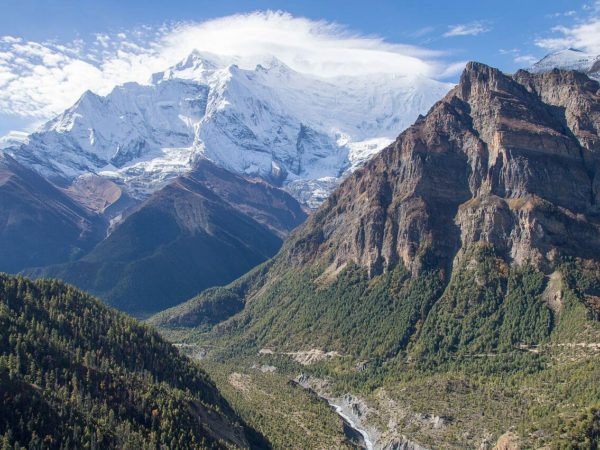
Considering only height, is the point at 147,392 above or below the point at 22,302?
below

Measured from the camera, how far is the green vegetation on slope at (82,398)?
14062cm

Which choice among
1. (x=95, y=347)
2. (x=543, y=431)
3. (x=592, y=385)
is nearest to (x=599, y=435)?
(x=543, y=431)

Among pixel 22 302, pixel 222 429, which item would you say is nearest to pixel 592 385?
pixel 222 429

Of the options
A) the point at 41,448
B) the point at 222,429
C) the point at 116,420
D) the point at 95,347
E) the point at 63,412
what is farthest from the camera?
the point at 95,347

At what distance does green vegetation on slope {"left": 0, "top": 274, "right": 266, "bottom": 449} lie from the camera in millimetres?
140625

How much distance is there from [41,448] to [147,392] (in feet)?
122

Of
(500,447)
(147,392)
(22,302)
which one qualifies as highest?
(22,302)

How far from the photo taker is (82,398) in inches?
6220

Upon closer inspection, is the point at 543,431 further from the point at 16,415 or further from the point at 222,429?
the point at 16,415

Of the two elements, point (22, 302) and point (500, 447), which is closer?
point (500, 447)

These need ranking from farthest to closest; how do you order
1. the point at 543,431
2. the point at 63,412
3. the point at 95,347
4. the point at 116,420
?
1. the point at 95,347
2. the point at 543,431
3. the point at 116,420
4. the point at 63,412

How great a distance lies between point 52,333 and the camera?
185 metres

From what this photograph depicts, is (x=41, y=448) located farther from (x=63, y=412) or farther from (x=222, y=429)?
(x=222, y=429)

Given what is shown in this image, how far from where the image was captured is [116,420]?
155625 mm
